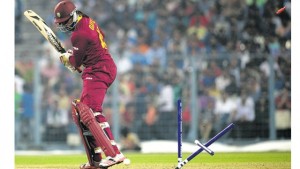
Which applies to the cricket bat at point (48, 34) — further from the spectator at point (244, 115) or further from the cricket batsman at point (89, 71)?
the spectator at point (244, 115)

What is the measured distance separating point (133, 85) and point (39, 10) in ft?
8.33

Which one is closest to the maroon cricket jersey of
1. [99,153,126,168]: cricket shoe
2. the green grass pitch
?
[99,153,126,168]: cricket shoe

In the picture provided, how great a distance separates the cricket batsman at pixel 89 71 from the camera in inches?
248

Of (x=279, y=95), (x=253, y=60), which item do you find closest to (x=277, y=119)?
(x=279, y=95)

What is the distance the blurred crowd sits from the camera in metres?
10.4

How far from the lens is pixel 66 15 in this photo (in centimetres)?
637

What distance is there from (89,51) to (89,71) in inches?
7.6

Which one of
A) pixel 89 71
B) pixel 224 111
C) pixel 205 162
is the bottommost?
pixel 205 162

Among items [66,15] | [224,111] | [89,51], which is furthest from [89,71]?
[224,111]

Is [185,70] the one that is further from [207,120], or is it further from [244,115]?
[244,115]

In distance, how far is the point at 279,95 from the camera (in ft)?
33.8

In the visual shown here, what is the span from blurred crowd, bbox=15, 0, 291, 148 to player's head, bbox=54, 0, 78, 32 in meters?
4.39

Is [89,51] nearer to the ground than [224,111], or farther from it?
farther from it

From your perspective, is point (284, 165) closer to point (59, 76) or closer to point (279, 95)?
point (279, 95)
